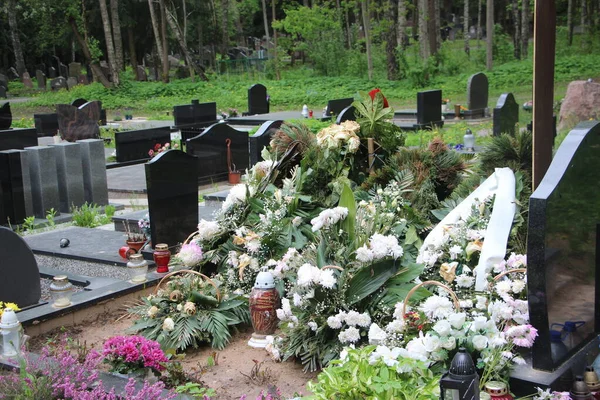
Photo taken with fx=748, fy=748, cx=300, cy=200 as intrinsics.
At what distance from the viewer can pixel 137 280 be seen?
22.9 feet

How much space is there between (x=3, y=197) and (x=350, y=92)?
2046cm

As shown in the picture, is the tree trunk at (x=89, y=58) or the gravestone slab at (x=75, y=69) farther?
the gravestone slab at (x=75, y=69)

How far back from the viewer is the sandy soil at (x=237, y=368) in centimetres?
488

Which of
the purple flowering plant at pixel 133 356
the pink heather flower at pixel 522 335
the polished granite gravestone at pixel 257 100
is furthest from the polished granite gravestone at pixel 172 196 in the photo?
the polished granite gravestone at pixel 257 100

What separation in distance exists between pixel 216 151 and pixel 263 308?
8.67m

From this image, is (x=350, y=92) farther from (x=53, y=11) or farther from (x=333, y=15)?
(x=53, y=11)

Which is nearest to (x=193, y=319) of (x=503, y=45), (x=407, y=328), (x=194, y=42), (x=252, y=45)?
(x=407, y=328)

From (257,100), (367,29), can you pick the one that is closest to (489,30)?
(367,29)

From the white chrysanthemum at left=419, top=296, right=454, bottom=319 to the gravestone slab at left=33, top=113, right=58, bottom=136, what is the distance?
18.4 m

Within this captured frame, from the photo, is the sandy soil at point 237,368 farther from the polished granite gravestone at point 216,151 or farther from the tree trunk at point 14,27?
the tree trunk at point 14,27

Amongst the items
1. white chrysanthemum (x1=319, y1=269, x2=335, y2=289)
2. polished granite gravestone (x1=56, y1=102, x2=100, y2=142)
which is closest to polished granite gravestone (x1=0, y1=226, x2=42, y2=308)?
white chrysanthemum (x1=319, y1=269, x2=335, y2=289)

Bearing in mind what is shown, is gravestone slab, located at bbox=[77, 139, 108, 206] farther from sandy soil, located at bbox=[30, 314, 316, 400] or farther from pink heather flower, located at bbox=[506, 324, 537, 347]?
pink heather flower, located at bbox=[506, 324, 537, 347]

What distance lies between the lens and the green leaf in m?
5.20

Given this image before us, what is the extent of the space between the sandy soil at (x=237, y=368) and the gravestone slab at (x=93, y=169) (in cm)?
609
